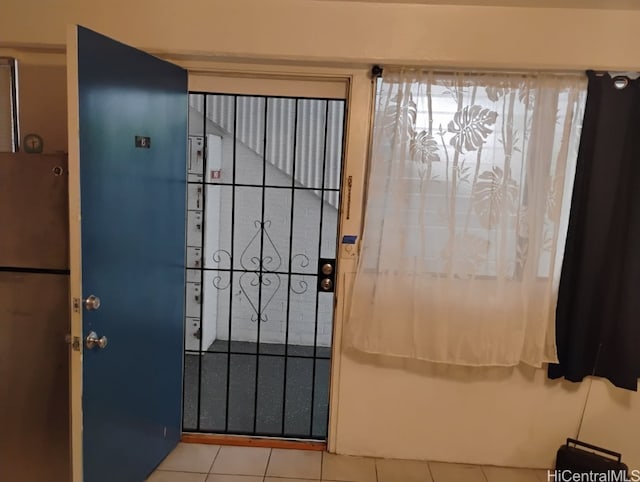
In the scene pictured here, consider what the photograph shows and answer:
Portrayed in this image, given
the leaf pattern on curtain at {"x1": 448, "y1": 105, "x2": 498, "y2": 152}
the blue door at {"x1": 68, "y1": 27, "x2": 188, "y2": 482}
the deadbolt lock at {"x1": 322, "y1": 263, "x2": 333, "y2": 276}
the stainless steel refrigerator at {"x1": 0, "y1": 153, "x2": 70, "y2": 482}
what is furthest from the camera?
the deadbolt lock at {"x1": 322, "y1": 263, "x2": 333, "y2": 276}

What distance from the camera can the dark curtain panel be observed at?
7.04ft

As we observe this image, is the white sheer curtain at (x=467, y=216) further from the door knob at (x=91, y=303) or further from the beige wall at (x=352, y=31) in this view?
the door knob at (x=91, y=303)

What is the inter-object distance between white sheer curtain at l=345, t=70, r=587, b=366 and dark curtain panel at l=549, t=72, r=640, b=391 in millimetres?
65

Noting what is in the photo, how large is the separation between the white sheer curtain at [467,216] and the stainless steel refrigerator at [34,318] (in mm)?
1393

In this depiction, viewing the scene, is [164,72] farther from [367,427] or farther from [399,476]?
[399,476]

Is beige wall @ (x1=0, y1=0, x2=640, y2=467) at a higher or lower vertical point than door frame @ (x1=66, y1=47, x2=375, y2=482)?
higher

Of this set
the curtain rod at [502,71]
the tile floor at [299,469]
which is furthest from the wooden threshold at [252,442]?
the curtain rod at [502,71]

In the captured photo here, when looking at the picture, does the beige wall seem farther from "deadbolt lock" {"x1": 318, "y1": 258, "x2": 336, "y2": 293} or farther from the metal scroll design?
the metal scroll design

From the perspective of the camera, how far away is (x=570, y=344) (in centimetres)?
229

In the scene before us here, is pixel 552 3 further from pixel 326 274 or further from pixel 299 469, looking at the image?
pixel 299 469

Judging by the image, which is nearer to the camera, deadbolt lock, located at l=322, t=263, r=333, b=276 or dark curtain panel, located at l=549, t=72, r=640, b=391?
dark curtain panel, located at l=549, t=72, r=640, b=391

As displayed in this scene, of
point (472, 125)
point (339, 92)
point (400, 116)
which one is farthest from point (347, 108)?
point (472, 125)

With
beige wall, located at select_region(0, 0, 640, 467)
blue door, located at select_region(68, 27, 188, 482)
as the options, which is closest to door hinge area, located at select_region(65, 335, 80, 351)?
blue door, located at select_region(68, 27, 188, 482)

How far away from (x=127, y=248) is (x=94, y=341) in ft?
1.34
